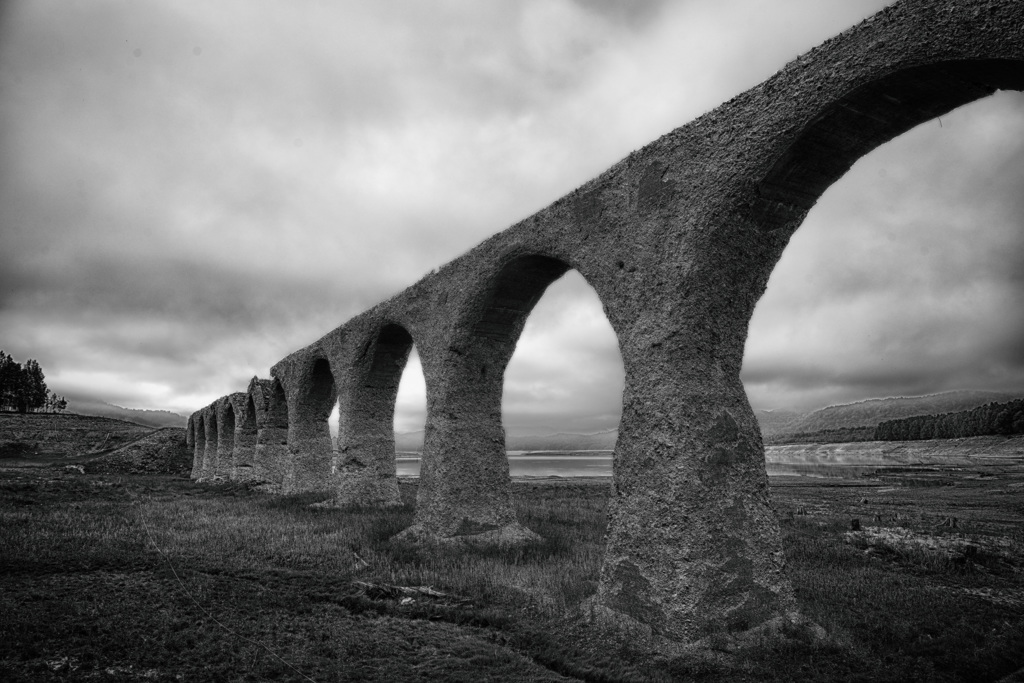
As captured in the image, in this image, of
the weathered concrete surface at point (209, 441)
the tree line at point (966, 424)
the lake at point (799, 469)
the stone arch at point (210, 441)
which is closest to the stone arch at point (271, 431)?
the stone arch at point (210, 441)

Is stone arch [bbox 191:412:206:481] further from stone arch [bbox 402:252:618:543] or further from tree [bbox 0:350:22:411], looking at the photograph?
tree [bbox 0:350:22:411]

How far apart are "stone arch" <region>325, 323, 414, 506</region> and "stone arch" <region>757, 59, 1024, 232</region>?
8850 millimetres

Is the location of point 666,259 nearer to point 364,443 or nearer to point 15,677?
point 15,677

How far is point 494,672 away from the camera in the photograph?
13.0ft

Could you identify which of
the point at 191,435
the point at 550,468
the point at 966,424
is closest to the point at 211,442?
the point at 191,435

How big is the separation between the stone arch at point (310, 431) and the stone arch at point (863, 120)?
1358cm

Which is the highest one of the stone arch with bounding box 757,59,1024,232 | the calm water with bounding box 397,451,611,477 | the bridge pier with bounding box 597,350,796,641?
the stone arch with bounding box 757,59,1024,232

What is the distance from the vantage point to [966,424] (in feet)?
221

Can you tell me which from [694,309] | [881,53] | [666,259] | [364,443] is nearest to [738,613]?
[694,309]

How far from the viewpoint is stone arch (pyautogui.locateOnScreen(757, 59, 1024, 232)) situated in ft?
12.8

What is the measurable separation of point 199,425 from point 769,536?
3271 cm

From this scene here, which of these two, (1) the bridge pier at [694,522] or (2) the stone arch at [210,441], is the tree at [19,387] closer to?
(2) the stone arch at [210,441]

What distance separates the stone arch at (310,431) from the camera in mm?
16312

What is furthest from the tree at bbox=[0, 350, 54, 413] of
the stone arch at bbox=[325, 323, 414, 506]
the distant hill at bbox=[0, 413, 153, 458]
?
the stone arch at bbox=[325, 323, 414, 506]
